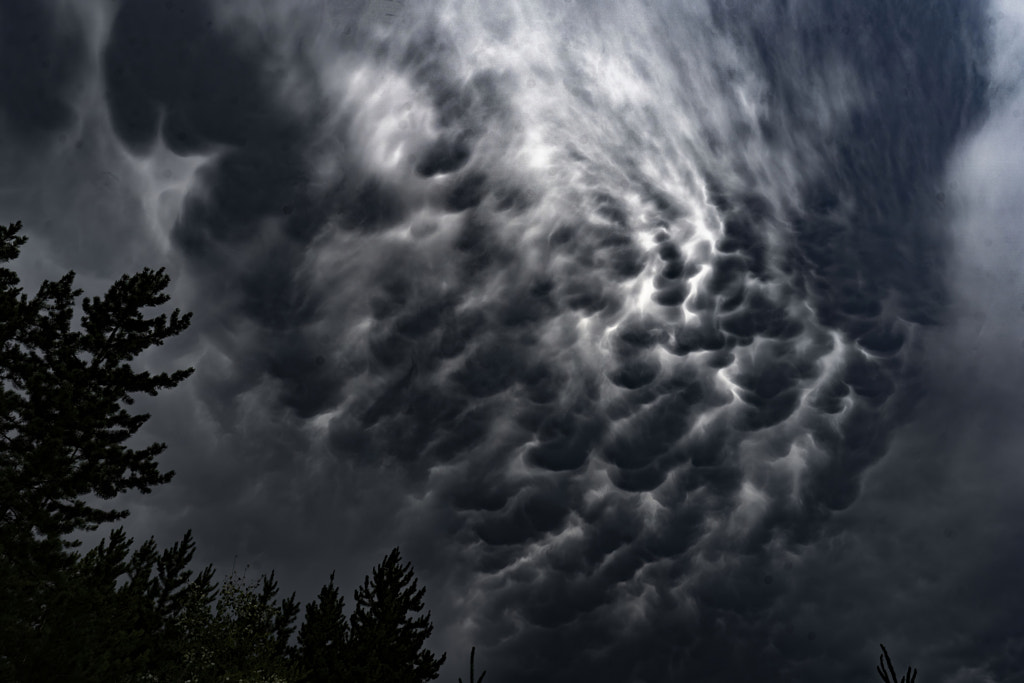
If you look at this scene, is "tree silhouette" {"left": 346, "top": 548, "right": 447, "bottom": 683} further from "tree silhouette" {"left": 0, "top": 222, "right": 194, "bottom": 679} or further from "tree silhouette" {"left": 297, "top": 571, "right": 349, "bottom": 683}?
"tree silhouette" {"left": 0, "top": 222, "right": 194, "bottom": 679}

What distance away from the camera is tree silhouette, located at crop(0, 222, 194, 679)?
2236 centimetres

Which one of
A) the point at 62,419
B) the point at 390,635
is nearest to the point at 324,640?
the point at 390,635

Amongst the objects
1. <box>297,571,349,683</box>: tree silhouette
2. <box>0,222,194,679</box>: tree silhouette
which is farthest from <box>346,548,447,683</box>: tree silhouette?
<box>0,222,194,679</box>: tree silhouette

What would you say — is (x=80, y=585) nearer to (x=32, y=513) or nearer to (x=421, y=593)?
(x=32, y=513)

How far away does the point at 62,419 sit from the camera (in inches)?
987

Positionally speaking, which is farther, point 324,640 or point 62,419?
point 324,640

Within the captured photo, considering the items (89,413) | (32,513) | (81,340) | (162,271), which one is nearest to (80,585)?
(32,513)

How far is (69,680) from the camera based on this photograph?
20.0m

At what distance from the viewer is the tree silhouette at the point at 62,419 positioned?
22359mm

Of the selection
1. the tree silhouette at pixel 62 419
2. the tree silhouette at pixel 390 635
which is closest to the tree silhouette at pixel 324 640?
the tree silhouette at pixel 390 635

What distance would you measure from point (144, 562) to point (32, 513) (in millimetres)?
21271

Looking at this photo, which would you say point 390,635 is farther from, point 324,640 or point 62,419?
point 62,419

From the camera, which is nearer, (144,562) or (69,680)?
(69,680)

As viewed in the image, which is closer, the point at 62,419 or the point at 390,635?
the point at 62,419
